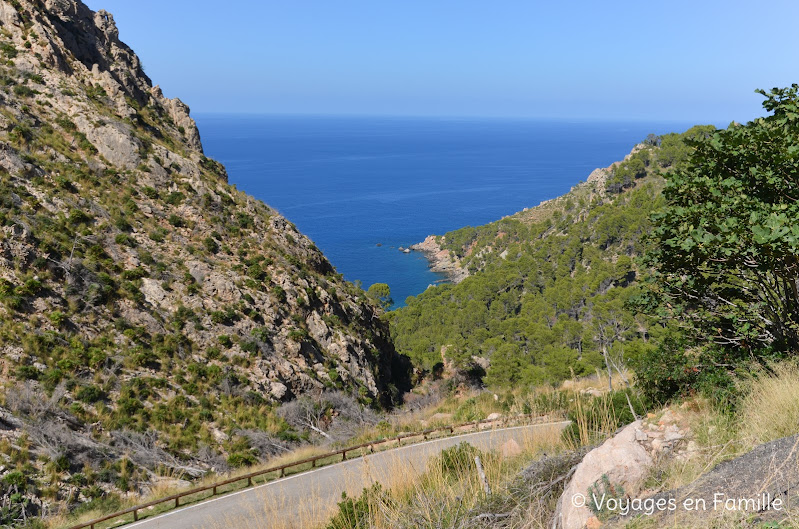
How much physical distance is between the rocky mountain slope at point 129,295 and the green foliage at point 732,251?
15.7 meters

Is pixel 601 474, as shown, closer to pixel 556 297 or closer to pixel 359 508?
pixel 359 508

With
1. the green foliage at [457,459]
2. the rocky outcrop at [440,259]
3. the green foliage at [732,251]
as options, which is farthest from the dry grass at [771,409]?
the rocky outcrop at [440,259]

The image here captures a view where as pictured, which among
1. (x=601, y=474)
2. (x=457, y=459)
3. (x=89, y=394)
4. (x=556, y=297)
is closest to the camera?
(x=601, y=474)

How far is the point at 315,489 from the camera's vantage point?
1135cm

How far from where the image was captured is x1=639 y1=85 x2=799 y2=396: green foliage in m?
7.76

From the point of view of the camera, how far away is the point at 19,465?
14.3m

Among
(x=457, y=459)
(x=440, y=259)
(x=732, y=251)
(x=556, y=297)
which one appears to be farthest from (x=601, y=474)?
(x=440, y=259)

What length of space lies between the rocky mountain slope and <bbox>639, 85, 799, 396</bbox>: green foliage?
15669mm

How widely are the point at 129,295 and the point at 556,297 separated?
165 feet

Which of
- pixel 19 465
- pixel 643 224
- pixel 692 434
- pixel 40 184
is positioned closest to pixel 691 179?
pixel 692 434

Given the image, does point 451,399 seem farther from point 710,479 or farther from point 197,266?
point 710,479

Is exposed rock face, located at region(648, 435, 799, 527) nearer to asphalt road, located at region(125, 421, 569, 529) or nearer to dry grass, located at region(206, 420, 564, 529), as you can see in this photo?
dry grass, located at region(206, 420, 564, 529)

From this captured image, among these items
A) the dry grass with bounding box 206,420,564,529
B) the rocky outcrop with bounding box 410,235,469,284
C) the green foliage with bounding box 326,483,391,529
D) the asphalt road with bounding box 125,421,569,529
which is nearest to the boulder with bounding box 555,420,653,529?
the dry grass with bounding box 206,420,564,529

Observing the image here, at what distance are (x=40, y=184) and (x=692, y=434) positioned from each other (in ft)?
97.9
